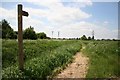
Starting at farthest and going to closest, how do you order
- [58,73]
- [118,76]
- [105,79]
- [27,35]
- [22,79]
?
[27,35] < [58,73] < [118,76] < [105,79] < [22,79]

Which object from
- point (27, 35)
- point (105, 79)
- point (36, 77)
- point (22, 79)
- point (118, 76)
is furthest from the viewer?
point (27, 35)

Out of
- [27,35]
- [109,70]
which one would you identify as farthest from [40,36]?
[109,70]

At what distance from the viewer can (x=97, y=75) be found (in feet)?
35.2

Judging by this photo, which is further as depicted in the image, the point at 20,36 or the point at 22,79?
the point at 20,36

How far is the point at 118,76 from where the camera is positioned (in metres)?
10.9

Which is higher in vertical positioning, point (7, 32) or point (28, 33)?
point (28, 33)

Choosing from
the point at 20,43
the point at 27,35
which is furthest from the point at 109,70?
the point at 27,35

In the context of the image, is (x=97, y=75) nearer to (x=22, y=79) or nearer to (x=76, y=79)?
(x=76, y=79)

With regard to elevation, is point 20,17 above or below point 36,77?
above

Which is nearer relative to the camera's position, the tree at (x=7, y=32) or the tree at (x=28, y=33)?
the tree at (x=7, y=32)

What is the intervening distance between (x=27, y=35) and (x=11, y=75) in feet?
208

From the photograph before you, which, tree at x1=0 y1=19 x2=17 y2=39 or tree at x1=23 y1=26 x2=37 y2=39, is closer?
tree at x1=0 y1=19 x2=17 y2=39

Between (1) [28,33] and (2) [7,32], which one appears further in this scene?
(1) [28,33]

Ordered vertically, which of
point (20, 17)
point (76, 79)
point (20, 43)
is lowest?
point (76, 79)
